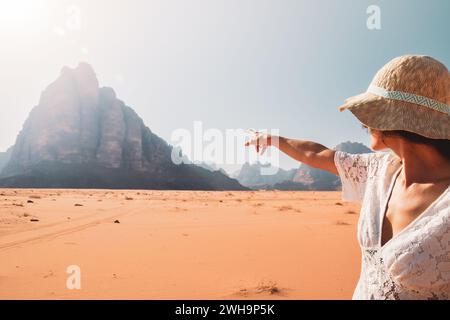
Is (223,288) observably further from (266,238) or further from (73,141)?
(73,141)

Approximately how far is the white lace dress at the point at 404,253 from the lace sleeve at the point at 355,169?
0.69ft

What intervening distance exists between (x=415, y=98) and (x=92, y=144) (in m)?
109

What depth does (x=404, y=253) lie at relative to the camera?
1.36 m

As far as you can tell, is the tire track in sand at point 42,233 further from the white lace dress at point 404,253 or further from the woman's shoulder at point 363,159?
the white lace dress at point 404,253

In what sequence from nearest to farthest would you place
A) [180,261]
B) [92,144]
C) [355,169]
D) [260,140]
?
[355,169] < [260,140] < [180,261] < [92,144]

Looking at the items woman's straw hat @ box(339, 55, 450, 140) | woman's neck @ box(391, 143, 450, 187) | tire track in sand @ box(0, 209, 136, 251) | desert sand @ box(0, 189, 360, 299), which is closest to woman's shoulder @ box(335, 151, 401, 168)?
woman's neck @ box(391, 143, 450, 187)

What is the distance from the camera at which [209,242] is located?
775cm

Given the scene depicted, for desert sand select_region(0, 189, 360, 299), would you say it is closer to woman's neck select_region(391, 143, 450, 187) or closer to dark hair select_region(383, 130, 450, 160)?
woman's neck select_region(391, 143, 450, 187)

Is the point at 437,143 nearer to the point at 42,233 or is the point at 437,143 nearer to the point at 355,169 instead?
the point at 355,169

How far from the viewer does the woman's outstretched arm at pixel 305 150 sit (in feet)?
6.89

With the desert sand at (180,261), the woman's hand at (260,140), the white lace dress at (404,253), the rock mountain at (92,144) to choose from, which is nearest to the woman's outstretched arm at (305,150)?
the woman's hand at (260,140)

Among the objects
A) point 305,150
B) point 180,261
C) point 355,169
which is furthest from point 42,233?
point 355,169
